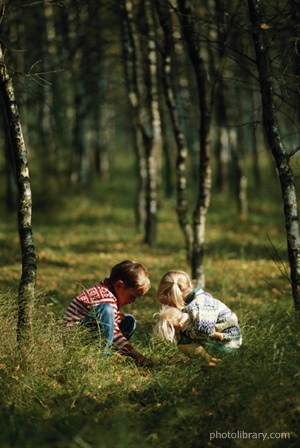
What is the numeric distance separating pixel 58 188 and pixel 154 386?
13427 millimetres

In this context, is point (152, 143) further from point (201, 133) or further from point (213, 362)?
point (213, 362)

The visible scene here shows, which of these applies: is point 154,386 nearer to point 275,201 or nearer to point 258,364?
point 258,364

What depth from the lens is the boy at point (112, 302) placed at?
18.2 ft

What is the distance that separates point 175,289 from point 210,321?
1.46 feet

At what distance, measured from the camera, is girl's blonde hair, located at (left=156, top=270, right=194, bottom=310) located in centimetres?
552

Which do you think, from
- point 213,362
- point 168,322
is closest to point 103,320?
point 168,322

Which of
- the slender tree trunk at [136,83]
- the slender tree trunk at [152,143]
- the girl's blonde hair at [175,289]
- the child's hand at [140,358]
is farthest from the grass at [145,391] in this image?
the slender tree trunk at [136,83]

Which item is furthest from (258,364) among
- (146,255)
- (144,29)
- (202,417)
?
(144,29)

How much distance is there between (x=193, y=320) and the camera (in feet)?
17.9

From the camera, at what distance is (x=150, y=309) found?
807cm

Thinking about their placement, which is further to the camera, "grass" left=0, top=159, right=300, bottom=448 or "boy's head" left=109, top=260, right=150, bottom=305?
"boy's head" left=109, top=260, right=150, bottom=305

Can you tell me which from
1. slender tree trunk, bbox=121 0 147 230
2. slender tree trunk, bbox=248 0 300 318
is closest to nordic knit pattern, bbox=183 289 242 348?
slender tree trunk, bbox=248 0 300 318

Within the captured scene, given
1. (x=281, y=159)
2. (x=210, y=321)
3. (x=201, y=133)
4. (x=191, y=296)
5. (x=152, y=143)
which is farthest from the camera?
(x=152, y=143)

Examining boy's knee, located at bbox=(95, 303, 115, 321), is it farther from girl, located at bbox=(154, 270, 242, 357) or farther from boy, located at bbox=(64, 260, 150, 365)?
girl, located at bbox=(154, 270, 242, 357)
